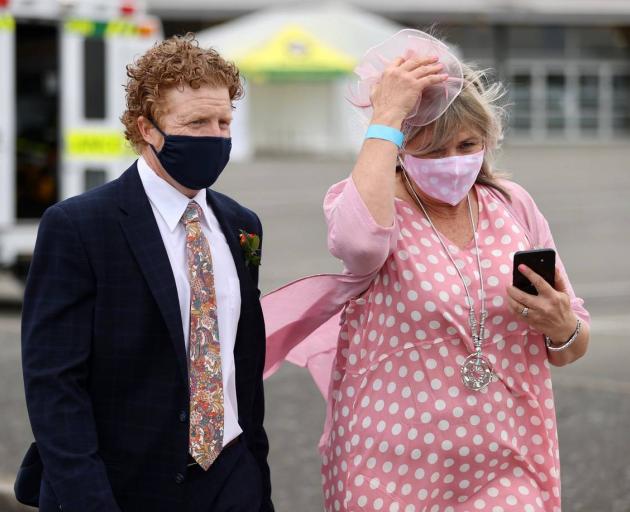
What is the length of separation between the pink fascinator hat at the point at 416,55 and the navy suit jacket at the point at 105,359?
66 cm

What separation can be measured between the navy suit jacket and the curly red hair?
A: 0.20m

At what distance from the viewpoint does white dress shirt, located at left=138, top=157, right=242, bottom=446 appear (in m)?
2.91

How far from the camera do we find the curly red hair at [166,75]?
2838 mm

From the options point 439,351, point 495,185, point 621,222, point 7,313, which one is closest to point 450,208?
point 495,185

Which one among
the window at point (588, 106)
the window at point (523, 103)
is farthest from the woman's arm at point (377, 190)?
the window at point (588, 106)

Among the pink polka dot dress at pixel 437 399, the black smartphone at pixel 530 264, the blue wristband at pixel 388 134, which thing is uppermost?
the blue wristband at pixel 388 134

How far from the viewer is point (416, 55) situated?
10.2 ft

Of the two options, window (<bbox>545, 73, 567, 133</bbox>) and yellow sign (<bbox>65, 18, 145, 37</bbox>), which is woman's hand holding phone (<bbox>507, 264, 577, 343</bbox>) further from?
window (<bbox>545, 73, 567, 133</bbox>)

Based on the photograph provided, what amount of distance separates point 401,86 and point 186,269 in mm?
680

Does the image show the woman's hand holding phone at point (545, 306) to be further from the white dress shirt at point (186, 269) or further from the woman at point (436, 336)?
the white dress shirt at point (186, 269)

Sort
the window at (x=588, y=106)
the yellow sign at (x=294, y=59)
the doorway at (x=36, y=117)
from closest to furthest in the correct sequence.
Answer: the doorway at (x=36, y=117)
the yellow sign at (x=294, y=59)
the window at (x=588, y=106)

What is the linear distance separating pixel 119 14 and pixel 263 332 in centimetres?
916

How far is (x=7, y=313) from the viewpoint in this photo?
11297 mm

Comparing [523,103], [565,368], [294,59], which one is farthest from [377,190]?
[523,103]
